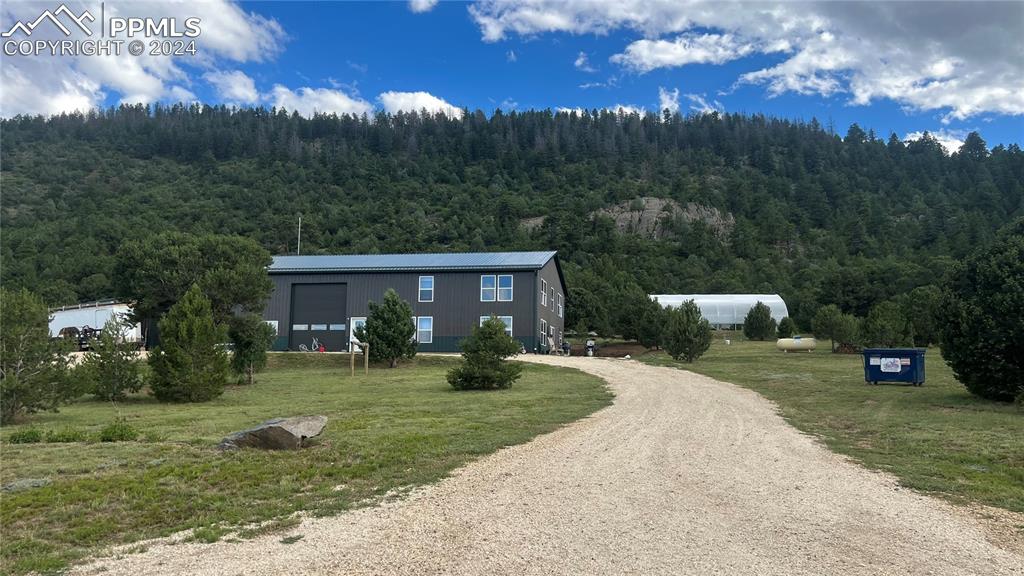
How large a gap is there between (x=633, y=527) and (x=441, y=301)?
106 ft

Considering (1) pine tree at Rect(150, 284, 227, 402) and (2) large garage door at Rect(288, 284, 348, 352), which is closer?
(1) pine tree at Rect(150, 284, 227, 402)

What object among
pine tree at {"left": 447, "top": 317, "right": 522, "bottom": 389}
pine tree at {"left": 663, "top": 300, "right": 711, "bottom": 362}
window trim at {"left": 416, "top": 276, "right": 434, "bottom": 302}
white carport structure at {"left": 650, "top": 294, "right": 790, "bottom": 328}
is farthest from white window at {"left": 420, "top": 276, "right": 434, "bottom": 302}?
white carport structure at {"left": 650, "top": 294, "right": 790, "bottom": 328}

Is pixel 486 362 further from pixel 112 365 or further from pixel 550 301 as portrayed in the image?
pixel 550 301

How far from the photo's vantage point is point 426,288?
125ft

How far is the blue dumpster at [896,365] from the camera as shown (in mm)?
21688

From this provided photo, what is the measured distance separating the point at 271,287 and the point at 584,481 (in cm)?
2556

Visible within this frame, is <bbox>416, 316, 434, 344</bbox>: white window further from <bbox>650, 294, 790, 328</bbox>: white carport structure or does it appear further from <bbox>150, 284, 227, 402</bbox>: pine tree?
<bbox>650, 294, 790, 328</bbox>: white carport structure

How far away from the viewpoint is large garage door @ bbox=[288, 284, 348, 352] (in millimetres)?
38938

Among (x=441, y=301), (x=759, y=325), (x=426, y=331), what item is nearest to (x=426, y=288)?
(x=441, y=301)

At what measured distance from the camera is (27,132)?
115 metres

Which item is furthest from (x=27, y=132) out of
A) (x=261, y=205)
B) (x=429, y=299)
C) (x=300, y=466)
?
(x=300, y=466)

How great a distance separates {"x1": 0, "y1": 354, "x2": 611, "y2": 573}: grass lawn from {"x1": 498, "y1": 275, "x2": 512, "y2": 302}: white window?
18981 millimetres

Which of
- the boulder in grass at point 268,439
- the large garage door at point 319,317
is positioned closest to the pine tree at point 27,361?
the boulder in grass at point 268,439

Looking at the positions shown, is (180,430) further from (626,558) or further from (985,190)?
(985,190)
